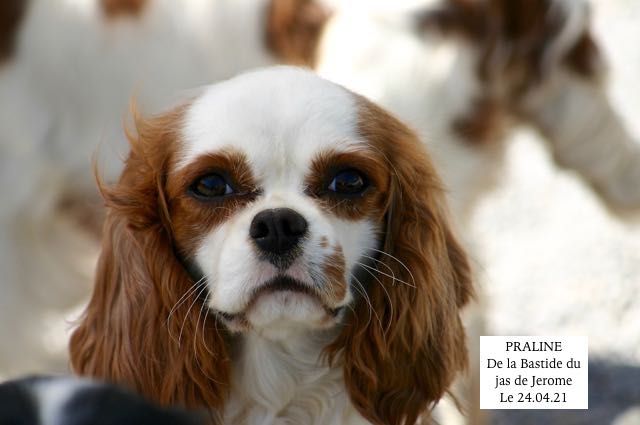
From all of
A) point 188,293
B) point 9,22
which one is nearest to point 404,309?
point 188,293

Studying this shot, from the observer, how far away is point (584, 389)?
2146 mm

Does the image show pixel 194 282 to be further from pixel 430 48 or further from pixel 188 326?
pixel 430 48

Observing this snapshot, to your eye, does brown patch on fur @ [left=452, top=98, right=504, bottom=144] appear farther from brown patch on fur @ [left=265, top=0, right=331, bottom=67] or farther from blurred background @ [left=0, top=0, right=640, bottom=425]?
brown patch on fur @ [left=265, top=0, right=331, bottom=67]

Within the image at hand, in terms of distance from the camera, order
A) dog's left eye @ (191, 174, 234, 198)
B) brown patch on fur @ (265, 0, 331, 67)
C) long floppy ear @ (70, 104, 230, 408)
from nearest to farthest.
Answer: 1. dog's left eye @ (191, 174, 234, 198)
2. long floppy ear @ (70, 104, 230, 408)
3. brown patch on fur @ (265, 0, 331, 67)

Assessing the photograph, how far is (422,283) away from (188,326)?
0.40 meters

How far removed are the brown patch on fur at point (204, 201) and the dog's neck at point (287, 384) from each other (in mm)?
243

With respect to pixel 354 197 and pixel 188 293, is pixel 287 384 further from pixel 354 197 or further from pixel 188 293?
pixel 354 197

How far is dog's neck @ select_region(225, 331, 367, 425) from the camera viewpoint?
1913mm

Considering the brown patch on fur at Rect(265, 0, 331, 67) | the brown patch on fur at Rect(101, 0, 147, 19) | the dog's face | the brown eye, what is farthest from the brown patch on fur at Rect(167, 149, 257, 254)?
the brown patch on fur at Rect(101, 0, 147, 19)

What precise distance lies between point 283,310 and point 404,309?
1.00ft

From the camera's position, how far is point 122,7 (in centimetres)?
277

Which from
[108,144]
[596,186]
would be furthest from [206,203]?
[596,186]

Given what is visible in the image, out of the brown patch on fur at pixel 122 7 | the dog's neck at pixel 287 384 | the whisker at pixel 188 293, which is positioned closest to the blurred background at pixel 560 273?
the brown patch on fur at pixel 122 7

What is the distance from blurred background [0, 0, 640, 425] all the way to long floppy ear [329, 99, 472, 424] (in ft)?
1.26
